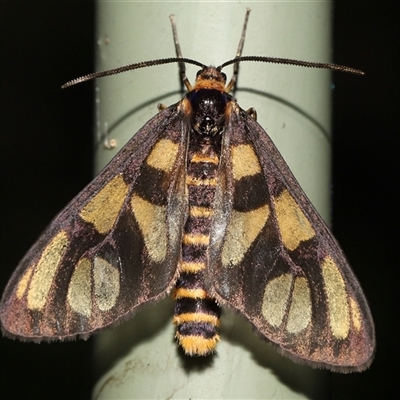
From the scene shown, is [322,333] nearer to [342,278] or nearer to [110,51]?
[342,278]

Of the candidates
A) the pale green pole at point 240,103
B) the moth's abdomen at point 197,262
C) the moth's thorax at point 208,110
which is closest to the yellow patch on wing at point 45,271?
the pale green pole at point 240,103

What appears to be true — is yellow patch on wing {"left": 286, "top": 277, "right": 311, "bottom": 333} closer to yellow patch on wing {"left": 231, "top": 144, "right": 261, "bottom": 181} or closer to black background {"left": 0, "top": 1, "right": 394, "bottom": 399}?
yellow patch on wing {"left": 231, "top": 144, "right": 261, "bottom": 181}

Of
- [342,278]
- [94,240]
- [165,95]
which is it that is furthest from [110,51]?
[342,278]

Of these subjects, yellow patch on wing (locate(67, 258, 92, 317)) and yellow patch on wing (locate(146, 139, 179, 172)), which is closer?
yellow patch on wing (locate(67, 258, 92, 317))

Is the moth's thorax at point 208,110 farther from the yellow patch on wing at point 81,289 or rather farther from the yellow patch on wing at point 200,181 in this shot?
the yellow patch on wing at point 81,289

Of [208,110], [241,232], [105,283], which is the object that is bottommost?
[105,283]

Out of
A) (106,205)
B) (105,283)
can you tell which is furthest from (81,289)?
(106,205)

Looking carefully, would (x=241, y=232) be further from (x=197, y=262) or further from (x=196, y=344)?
(x=196, y=344)

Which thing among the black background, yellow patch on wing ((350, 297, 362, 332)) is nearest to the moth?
yellow patch on wing ((350, 297, 362, 332))
